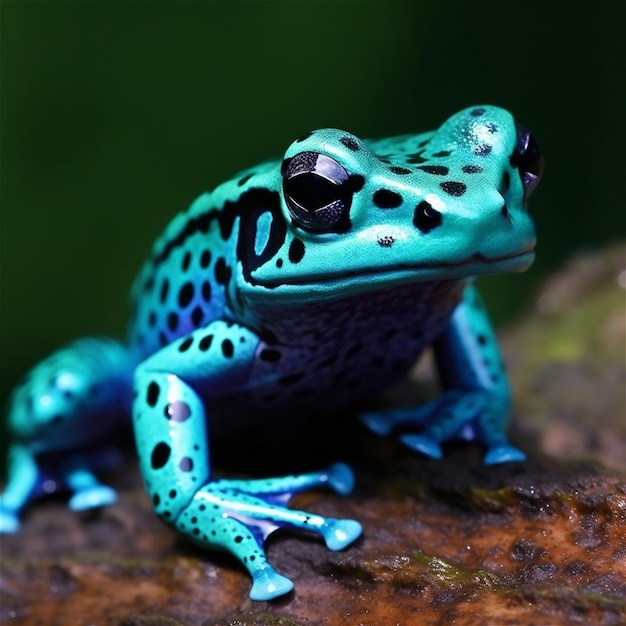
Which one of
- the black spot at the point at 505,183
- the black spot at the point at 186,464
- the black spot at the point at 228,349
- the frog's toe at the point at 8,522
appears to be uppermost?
the black spot at the point at 505,183

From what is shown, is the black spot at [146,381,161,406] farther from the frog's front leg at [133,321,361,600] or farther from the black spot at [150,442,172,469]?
the black spot at [150,442,172,469]

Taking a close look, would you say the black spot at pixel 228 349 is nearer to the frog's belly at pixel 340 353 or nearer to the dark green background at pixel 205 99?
the frog's belly at pixel 340 353

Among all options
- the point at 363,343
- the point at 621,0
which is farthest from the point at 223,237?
the point at 621,0

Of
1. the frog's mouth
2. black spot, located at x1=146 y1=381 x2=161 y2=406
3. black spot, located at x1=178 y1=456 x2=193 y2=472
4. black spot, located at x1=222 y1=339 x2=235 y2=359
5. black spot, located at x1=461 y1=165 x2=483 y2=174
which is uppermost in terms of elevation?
black spot, located at x1=461 y1=165 x2=483 y2=174

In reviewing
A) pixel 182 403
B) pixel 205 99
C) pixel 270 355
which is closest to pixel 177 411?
pixel 182 403

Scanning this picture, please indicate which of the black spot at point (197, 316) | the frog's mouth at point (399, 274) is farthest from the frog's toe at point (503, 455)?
the black spot at point (197, 316)

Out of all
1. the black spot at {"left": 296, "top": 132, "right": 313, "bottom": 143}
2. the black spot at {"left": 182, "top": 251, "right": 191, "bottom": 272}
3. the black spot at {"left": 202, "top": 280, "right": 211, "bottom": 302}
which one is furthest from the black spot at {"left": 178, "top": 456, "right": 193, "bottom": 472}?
the black spot at {"left": 296, "top": 132, "right": 313, "bottom": 143}

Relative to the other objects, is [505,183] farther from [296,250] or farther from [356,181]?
[296,250]
